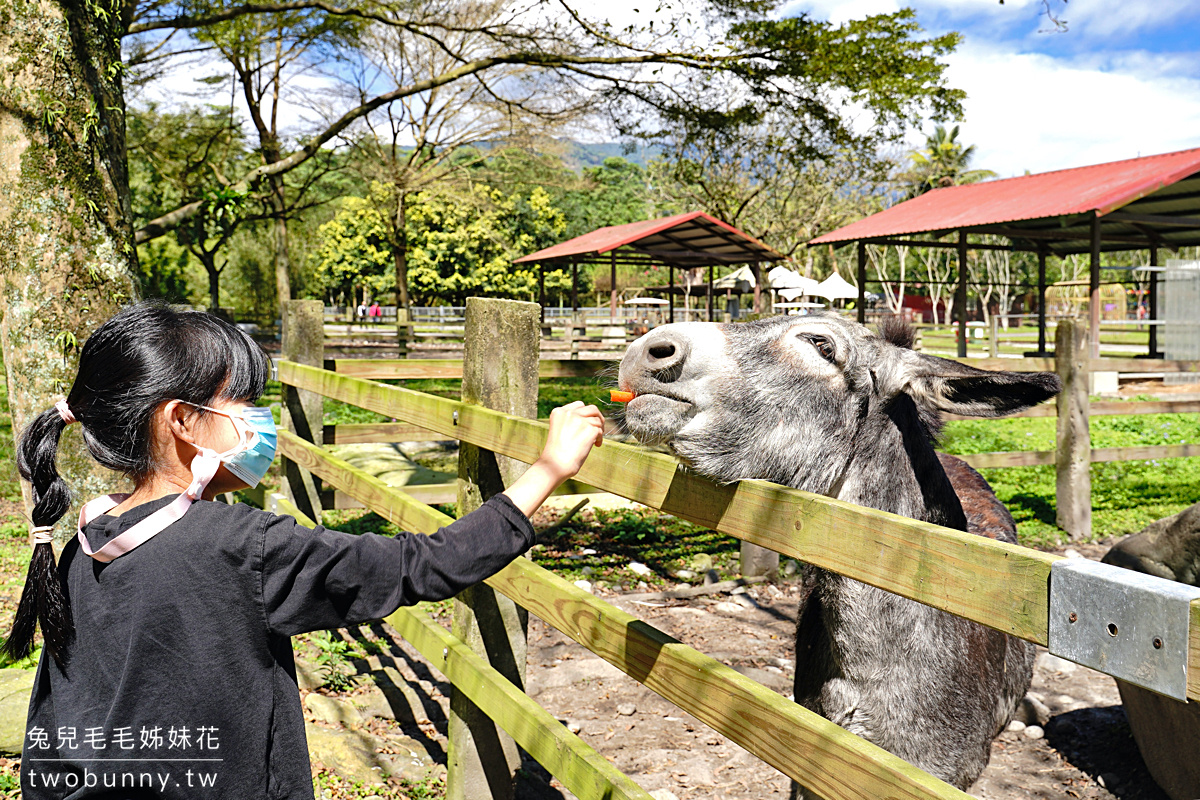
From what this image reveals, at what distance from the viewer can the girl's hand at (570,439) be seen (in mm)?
1770

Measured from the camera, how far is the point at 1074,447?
702cm

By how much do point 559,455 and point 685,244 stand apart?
21.7 metres

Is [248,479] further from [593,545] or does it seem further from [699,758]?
[593,545]

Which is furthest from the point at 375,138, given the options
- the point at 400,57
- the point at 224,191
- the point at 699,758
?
the point at 699,758

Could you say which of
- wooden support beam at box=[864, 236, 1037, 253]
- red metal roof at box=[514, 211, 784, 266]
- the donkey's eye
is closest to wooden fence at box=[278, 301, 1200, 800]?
the donkey's eye

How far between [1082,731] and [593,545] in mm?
3811

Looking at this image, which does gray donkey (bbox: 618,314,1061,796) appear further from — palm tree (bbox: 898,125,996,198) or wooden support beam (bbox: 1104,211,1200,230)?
palm tree (bbox: 898,125,996,198)

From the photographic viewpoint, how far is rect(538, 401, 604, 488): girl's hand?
177cm

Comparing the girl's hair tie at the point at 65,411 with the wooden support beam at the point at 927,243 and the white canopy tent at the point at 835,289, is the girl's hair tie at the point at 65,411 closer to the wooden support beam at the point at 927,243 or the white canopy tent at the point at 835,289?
the wooden support beam at the point at 927,243

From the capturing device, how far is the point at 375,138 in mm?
26188

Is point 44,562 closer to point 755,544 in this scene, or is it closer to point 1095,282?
point 755,544

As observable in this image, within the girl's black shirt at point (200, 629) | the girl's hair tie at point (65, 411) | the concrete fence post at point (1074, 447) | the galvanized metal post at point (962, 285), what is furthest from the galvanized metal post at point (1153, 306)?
the girl's hair tie at point (65, 411)

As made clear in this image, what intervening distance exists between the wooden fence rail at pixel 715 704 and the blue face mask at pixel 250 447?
2.56 feet

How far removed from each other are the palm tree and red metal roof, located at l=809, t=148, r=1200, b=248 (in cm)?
1988
